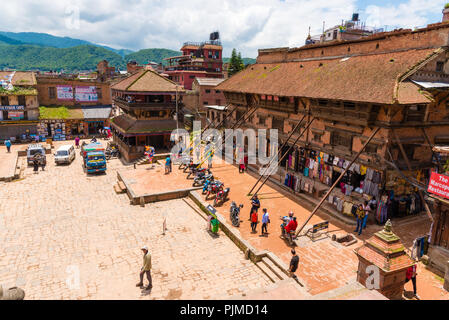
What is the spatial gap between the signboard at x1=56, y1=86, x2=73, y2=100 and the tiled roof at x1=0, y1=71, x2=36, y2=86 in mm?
3910

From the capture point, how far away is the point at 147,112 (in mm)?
35562

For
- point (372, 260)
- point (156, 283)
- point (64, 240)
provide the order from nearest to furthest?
1. point (372, 260)
2. point (156, 283)
3. point (64, 240)

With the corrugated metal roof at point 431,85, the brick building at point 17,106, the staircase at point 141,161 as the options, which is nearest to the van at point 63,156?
the staircase at point 141,161

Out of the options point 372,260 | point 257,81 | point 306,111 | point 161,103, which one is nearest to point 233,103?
point 257,81

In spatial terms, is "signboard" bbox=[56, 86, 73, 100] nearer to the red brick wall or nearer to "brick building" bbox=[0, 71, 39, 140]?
"brick building" bbox=[0, 71, 39, 140]

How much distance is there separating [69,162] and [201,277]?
26.5 metres

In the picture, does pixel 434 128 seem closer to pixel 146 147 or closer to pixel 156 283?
pixel 156 283

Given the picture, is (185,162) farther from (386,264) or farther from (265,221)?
(386,264)

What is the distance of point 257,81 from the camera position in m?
28.3

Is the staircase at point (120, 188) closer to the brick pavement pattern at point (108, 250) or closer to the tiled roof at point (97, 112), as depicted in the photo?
the brick pavement pattern at point (108, 250)

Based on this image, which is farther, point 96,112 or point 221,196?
point 96,112

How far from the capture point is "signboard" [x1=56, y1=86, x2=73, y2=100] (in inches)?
1905

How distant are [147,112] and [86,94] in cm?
2180

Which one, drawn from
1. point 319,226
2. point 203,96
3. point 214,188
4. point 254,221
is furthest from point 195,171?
point 203,96
